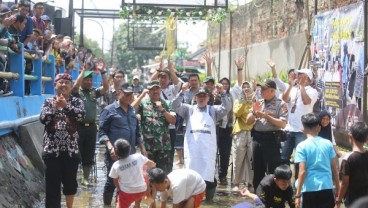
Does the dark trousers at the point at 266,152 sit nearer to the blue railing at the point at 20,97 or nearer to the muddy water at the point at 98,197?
the muddy water at the point at 98,197

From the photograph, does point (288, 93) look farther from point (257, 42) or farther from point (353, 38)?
point (257, 42)

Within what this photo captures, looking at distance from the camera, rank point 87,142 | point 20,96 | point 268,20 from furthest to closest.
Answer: point 268,20, point 20,96, point 87,142

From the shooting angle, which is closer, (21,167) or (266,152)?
(266,152)

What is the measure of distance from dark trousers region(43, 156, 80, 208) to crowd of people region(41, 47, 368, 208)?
0.01 metres

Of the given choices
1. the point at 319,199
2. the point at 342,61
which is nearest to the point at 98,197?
the point at 319,199

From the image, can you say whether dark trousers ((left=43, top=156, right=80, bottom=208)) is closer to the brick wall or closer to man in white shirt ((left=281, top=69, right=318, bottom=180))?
man in white shirt ((left=281, top=69, right=318, bottom=180))

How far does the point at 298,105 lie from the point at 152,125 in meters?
2.18

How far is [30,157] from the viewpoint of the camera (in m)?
9.37

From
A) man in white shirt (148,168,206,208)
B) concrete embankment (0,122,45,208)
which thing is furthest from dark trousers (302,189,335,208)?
concrete embankment (0,122,45,208)

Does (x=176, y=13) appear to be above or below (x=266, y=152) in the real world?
above

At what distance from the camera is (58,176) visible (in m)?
7.35

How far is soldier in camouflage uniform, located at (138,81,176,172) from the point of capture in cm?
868

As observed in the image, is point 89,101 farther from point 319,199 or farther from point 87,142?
point 319,199

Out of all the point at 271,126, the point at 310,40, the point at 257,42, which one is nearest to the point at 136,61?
the point at 257,42
